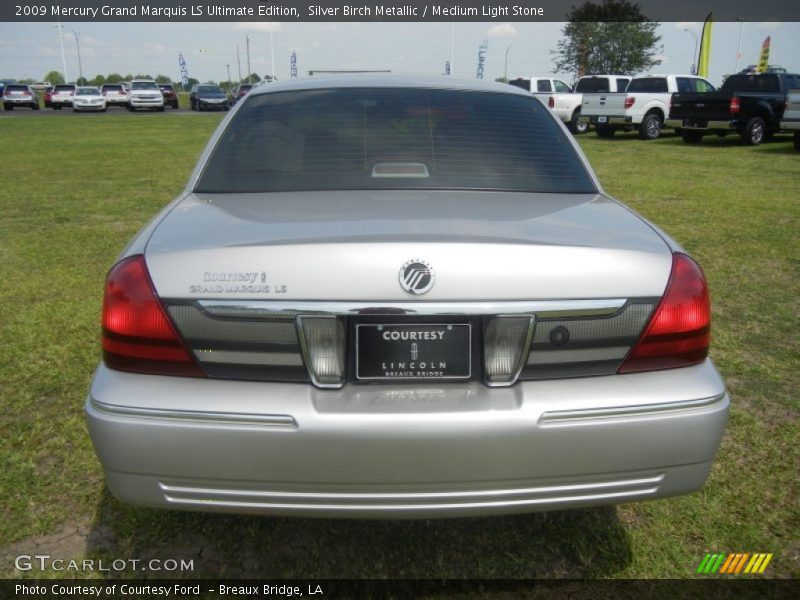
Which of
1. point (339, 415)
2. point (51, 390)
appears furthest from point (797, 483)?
point (51, 390)

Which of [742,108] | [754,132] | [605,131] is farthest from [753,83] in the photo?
[605,131]

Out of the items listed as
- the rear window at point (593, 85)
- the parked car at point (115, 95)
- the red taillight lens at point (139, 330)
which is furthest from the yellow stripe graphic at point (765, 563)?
the parked car at point (115, 95)

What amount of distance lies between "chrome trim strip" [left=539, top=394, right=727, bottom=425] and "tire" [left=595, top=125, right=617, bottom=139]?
2237 cm

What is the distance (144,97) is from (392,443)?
143 feet

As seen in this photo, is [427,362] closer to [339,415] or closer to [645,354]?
[339,415]

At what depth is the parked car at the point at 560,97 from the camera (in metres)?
24.6

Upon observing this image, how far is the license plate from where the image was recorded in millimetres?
1954

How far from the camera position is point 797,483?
305 cm

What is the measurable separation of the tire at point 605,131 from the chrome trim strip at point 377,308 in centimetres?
2250

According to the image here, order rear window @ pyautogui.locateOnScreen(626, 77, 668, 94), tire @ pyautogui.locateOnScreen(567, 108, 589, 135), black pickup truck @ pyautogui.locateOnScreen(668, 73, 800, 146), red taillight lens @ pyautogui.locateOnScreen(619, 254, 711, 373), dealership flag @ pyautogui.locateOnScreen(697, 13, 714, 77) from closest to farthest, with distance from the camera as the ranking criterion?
red taillight lens @ pyautogui.locateOnScreen(619, 254, 711, 373), black pickup truck @ pyautogui.locateOnScreen(668, 73, 800, 146), rear window @ pyautogui.locateOnScreen(626, 77, 668, 94), tire @ pyautogui.locateOnScreen(567, 108, 589, 135), dealership flag @ pyautogui.locateOnScreen(697, 13, 714, 77)

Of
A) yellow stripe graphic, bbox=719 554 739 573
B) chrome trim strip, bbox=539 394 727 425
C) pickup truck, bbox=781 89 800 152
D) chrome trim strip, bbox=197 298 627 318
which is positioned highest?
chrome trim strip, bbox=197 298 627 318

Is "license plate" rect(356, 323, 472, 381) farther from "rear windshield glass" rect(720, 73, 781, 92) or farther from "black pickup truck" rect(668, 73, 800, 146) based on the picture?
"rear windshield glass" rect(720, 73, 781, 92)

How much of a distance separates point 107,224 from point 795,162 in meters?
14.2

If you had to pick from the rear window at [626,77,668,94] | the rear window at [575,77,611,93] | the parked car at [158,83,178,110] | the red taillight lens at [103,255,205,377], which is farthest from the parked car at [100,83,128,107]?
the red taillight lens at [103,255,205,377]
